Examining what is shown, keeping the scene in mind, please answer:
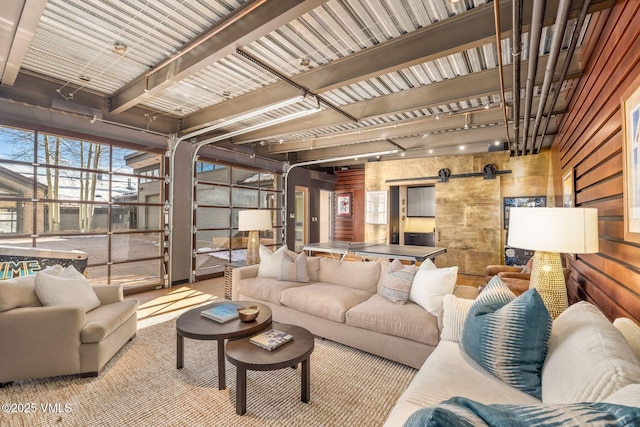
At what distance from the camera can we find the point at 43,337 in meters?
2.19

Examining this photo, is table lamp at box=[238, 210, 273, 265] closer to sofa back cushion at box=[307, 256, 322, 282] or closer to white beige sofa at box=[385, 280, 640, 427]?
sofa back cushion at box=[307, 256, 322, 282]

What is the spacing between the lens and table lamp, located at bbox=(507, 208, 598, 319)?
1909mm

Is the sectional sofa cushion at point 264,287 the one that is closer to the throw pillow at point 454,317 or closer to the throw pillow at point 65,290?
the throw pillow at point 65,290

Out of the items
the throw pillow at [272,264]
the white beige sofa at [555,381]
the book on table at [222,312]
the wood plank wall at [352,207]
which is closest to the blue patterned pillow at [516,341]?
the white beige sofa at [555,381]

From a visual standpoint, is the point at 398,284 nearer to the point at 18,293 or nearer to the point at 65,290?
the point at 65,290

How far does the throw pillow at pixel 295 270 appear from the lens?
144 inches

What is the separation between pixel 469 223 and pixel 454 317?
522 cm

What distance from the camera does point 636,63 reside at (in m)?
1.73

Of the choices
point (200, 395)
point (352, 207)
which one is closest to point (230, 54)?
point (200, 395)

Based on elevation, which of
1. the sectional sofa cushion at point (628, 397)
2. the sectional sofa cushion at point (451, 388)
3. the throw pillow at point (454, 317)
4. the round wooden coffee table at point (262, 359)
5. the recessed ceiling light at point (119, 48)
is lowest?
the round wooden coffee table at point (262, 359)

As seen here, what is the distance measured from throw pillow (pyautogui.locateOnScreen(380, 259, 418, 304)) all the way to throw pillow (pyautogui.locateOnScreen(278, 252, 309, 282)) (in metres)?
1.08

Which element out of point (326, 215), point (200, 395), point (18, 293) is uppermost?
point (326, 215)

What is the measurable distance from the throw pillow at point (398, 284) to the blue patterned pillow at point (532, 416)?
2130 mm

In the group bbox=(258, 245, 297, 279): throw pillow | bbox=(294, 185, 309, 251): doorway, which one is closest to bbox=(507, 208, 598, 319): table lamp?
bbox=(258, 245, 297, 279): throw pillow
